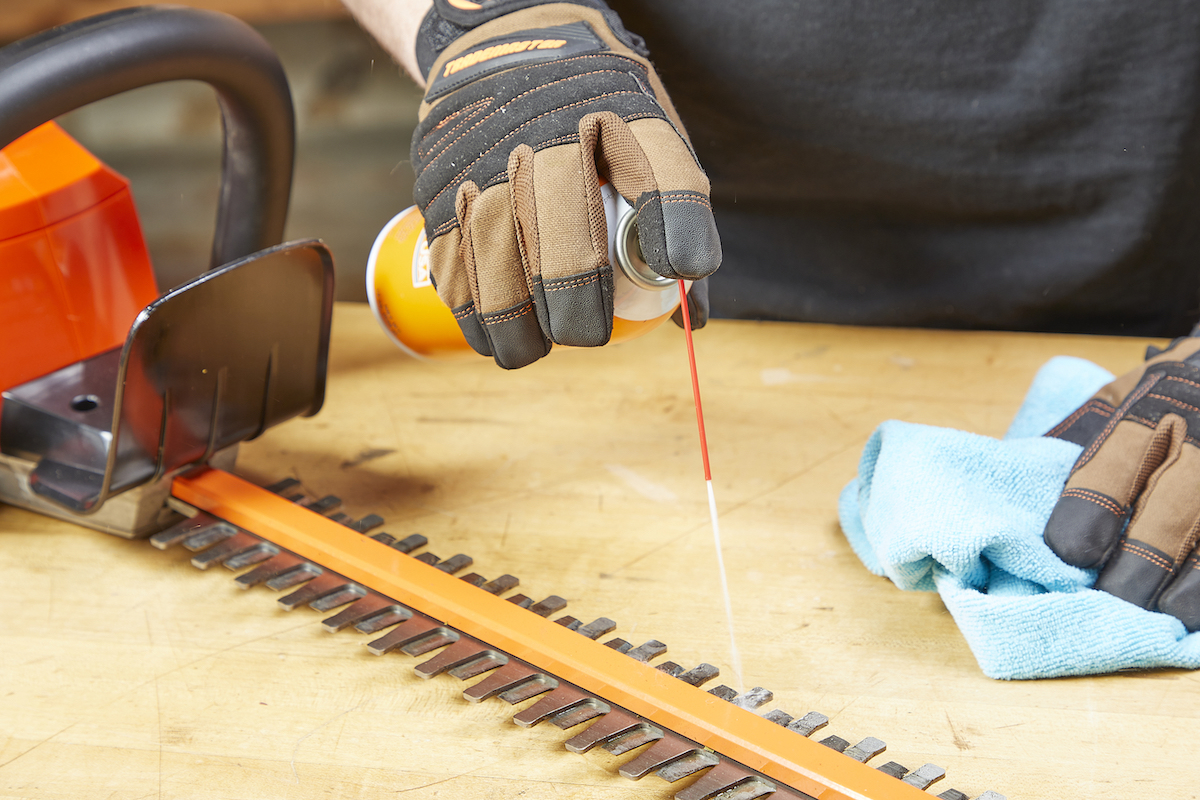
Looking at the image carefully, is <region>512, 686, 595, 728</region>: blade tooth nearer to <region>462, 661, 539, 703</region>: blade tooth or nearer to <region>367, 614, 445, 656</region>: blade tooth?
<region>462, 661, 539, 703</region>: blade tooth

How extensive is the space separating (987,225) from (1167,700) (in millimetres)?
855

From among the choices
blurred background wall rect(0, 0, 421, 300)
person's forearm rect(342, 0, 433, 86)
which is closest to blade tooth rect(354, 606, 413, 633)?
person's forearm rect(342, 0, 433, 86)

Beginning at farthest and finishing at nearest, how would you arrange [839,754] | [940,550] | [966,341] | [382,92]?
[382,92] < [966,341] < [940,550] < [839,754]

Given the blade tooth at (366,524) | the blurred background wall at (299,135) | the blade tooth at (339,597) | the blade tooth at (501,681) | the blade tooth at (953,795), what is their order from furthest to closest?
the blurred background wall at (299,135) < the blade tooth at (366,524) < the blade tooth at (339,597) < the blade tooth at (501,681) < the blade tooth at (953,795)

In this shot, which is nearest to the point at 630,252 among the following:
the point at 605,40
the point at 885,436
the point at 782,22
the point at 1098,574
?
the point at 605,40

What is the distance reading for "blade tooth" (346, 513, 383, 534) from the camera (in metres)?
1.04

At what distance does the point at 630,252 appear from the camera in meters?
0.81

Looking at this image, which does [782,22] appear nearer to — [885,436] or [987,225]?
[987,225]

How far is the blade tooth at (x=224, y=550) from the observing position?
0.98 meters

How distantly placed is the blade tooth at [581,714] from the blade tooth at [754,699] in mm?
111

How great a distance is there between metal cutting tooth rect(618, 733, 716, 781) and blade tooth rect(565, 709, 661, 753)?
3cm

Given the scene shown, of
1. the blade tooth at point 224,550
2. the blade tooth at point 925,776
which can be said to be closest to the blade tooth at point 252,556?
the blade tooth at point 224,550

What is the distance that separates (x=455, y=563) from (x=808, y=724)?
0.39m

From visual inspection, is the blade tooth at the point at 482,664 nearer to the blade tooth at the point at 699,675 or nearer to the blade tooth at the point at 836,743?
the blade tooth at the point at 699,675
